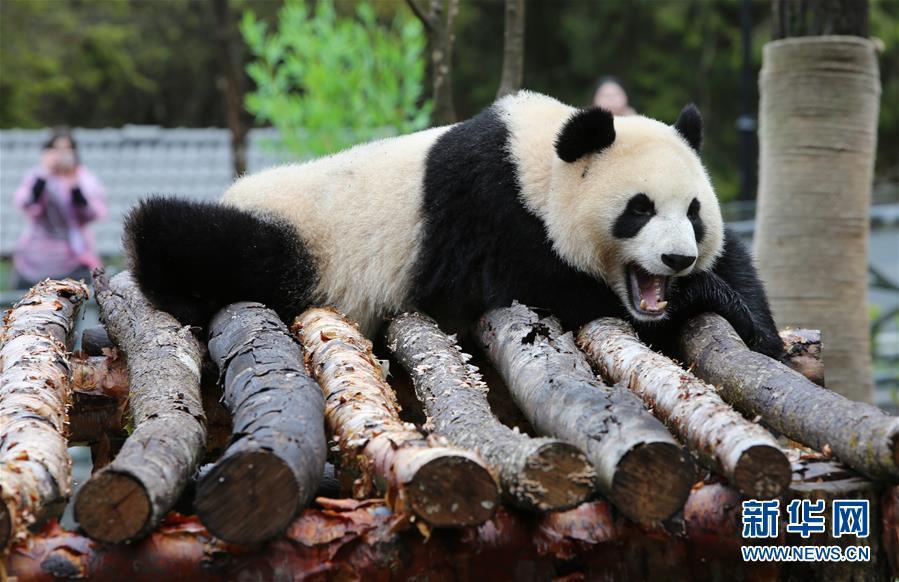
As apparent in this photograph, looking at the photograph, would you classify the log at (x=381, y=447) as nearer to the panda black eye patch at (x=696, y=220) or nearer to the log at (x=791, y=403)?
the log at (x=791, y=403)

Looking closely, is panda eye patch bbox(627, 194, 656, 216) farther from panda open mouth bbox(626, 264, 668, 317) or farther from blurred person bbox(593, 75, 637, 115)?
blurred person bbox(593, 75, 637, 115)

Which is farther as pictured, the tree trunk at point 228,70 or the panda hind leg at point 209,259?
the tree trunk at point 228,70

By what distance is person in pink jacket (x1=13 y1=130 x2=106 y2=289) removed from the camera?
8695 mm

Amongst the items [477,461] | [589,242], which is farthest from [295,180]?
[477,461]

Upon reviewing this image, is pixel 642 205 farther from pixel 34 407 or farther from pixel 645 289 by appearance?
pixel 34 407

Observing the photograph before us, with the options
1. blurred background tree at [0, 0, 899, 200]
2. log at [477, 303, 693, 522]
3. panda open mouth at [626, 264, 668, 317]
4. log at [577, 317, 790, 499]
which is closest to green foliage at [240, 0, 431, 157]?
panda open mouth at [626, 264, 668, 317]

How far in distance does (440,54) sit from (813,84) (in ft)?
6.63

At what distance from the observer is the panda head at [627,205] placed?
433 centimetres

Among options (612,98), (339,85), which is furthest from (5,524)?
(339,85)

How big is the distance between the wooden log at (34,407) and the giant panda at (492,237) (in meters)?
0.44

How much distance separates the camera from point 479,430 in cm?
320

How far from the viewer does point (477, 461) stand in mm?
2727

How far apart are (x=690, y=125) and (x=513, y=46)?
5.78ft

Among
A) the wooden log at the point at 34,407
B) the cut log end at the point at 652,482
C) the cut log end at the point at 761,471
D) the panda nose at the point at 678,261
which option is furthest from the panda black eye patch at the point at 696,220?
the wooden log at the point at 34,407
